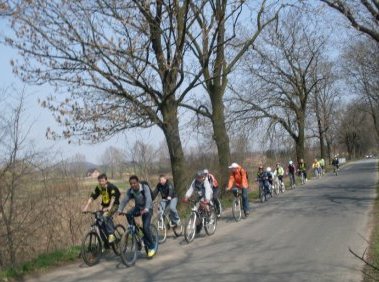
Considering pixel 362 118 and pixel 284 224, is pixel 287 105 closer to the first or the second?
pixel 284 224

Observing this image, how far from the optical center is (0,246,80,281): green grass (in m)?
9.88

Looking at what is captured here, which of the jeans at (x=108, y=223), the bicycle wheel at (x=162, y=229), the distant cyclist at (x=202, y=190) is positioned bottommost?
the bicycle wheel at (x=162, y=229)

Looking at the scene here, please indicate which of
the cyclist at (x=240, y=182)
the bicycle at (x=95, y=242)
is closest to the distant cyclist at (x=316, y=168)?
the cyclist at (x=240, y=182)

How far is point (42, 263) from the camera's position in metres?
10.7

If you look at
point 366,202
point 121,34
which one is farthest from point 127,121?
point 366,202

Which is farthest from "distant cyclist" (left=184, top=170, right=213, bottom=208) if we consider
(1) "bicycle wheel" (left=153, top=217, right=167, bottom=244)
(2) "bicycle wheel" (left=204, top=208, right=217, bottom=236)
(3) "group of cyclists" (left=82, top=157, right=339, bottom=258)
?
(1) "bicycle wheel" (left=153, top=217, right=167, bottom=244)

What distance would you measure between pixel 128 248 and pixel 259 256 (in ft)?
8.81

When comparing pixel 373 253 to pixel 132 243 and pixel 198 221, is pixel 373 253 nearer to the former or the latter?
pixel 132 243

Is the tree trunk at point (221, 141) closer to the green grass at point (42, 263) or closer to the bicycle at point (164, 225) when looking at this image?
the bicycle at point (164, 225)

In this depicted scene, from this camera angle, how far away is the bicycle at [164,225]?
13.7 metres

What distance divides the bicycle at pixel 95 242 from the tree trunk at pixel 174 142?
7432mm

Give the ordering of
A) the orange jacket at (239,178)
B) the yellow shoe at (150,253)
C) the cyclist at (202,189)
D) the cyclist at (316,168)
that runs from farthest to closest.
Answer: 1. the cyclist at (316,168)
2. the orange jacket at (239,178)
3. the cyclist at (202,189)
4. the yellow shoe at (150,253)

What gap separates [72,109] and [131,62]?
229cm

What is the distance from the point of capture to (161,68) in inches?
672
